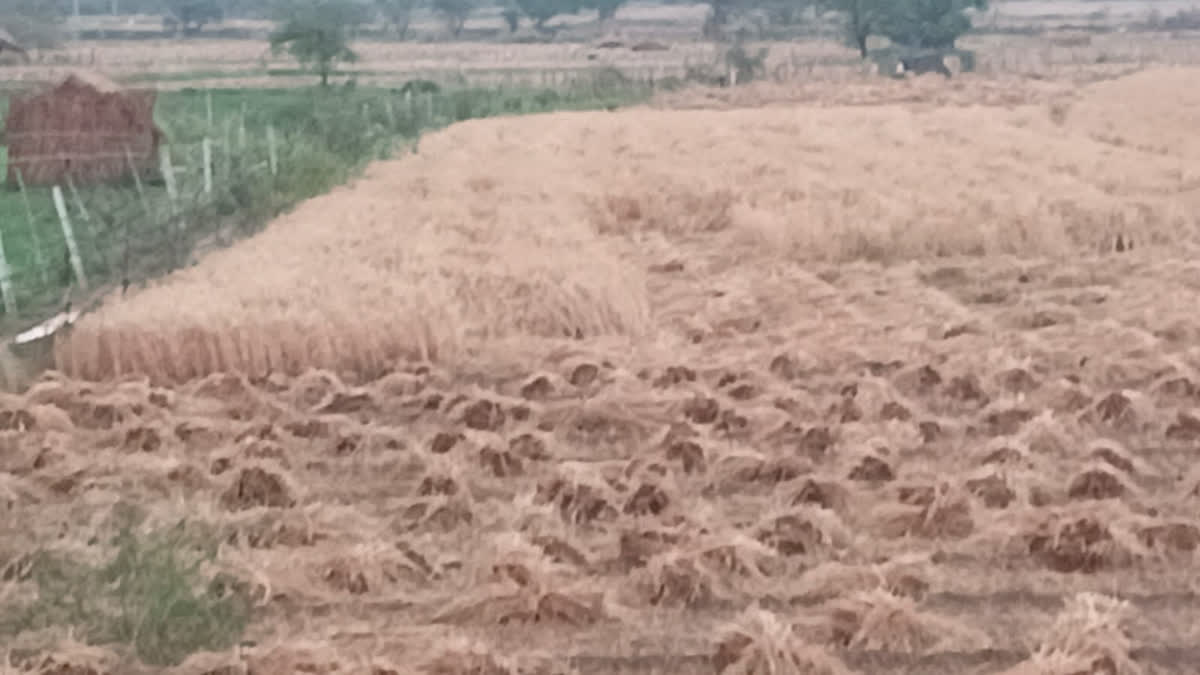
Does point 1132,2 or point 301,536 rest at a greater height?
point 1132,2

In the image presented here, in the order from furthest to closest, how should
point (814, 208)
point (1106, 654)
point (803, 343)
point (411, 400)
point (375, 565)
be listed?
point (814, 208) < point (803, 343) < point (411, 400) < point (375, 565) < point (1106, 654)

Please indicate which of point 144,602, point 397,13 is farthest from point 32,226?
point 144,602

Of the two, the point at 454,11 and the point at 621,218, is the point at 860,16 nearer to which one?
the point at 621,218

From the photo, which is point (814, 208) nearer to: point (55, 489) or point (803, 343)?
point (803, 343)

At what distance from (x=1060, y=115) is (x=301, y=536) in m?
2.01

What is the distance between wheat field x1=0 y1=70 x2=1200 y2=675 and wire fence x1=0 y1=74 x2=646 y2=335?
146 millimetres

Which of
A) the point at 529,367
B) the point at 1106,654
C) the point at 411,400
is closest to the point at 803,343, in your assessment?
the point at 529,367

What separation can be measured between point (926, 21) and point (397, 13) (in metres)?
1.01

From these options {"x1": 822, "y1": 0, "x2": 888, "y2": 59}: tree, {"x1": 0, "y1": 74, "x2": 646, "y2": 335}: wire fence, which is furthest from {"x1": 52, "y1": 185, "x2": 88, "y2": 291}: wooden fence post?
{"x1": 822, "y1": 0, "x2": 888, "y2": 59}: tree

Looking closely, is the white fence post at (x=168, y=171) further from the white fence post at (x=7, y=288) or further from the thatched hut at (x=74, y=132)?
the white fence post at (x=7, y=288)

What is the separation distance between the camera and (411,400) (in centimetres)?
213

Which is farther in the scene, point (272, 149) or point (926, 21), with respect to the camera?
point (272, 149)

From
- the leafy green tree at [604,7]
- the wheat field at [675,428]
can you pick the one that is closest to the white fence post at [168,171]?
the wheat field at [675,428]

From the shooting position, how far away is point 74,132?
2465 mm
